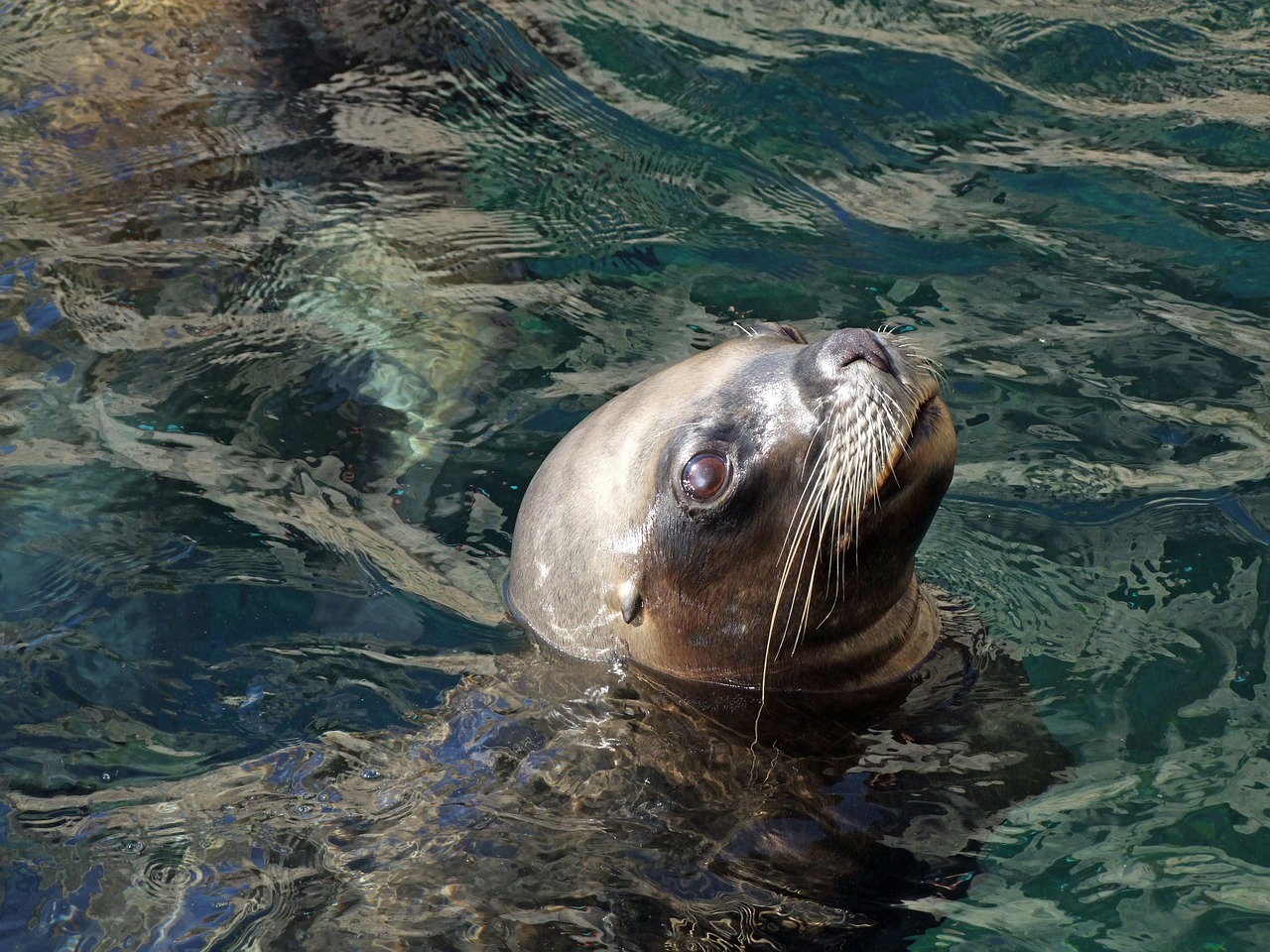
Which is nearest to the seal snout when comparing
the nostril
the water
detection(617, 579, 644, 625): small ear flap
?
the nostril

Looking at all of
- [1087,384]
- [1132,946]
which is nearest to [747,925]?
[1132,946]

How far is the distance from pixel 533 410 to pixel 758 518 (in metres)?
2.37

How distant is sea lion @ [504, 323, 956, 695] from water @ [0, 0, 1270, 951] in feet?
0.86

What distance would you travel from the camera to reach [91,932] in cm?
373

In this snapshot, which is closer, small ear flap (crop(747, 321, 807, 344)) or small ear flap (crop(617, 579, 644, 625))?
small ear flap (crop(617, 579, 644, 625))

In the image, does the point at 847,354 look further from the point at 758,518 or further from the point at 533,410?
the point at 533,410

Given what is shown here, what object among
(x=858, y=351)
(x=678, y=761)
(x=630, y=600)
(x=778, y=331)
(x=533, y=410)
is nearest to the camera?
(x=858, y=351)

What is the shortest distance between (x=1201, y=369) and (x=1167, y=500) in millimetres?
958

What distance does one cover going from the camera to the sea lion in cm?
417

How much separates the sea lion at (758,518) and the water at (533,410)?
0.86 ft

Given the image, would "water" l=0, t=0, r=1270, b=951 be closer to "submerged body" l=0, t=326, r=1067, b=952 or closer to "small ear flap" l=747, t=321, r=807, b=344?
"submerged body" l=0, t=326, r=1067, b=952

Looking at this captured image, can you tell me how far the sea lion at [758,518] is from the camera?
13.7 feet

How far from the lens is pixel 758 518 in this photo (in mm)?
4297

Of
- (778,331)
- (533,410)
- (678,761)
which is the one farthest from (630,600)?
(533,410)
